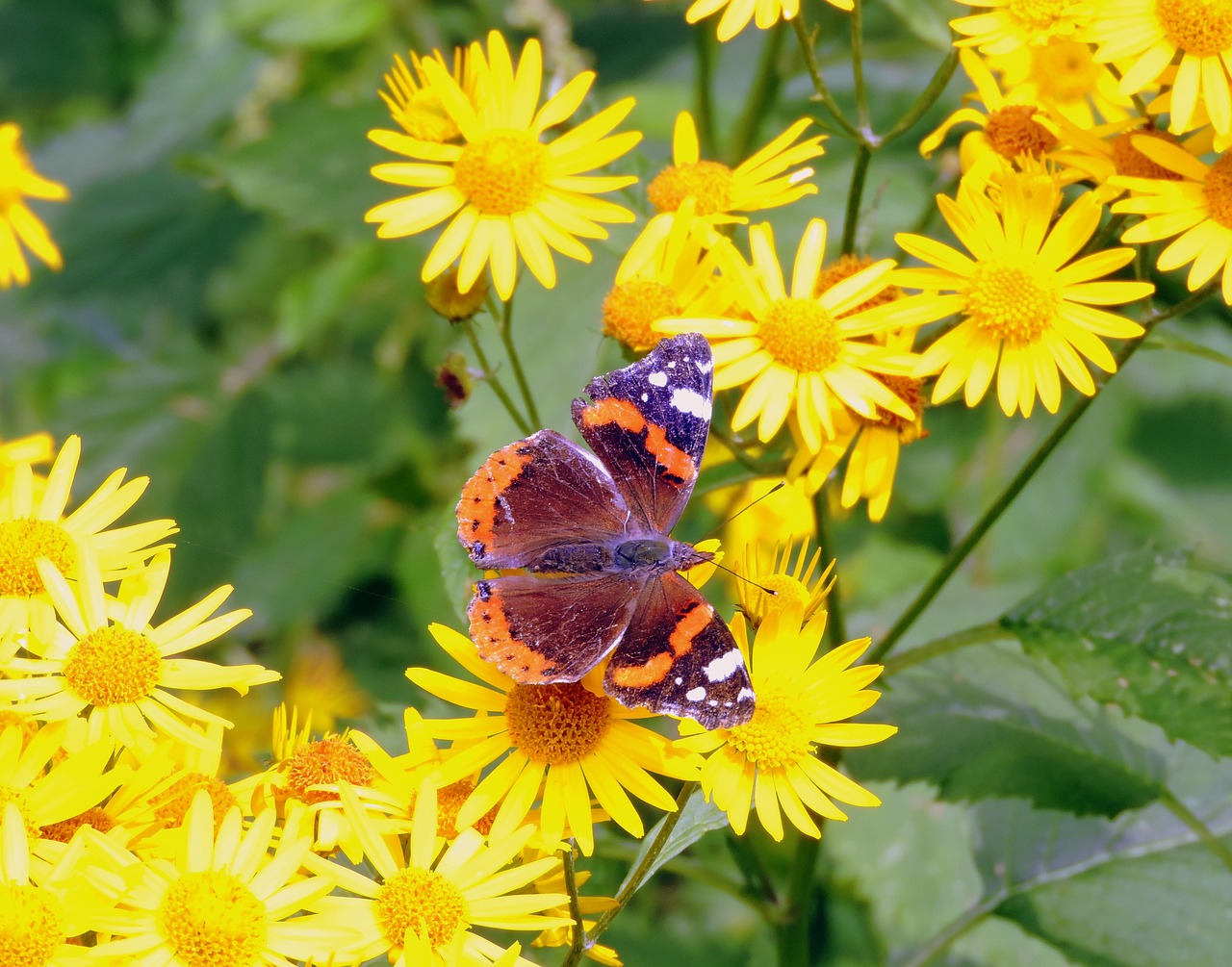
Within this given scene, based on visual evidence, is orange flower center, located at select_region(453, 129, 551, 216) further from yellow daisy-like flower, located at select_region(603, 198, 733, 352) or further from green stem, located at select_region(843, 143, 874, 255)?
green stem, located at select_region(843, 143, 874, 255)

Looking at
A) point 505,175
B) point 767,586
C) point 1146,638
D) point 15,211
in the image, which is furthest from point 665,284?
point 15,211

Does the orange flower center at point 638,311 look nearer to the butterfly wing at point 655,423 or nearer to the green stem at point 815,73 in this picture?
the butterfly wing at point 655,423

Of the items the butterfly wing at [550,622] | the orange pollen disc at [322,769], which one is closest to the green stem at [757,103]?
the butterfly wing at [550,622]

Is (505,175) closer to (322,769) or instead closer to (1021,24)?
(1021,24)

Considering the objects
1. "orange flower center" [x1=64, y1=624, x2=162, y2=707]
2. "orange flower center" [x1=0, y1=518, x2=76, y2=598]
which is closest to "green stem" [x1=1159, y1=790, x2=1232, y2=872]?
"orange flower center" [x1=64, y1=624, x2=162, y2=707]

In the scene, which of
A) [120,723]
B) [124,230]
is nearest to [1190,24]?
[120,723]

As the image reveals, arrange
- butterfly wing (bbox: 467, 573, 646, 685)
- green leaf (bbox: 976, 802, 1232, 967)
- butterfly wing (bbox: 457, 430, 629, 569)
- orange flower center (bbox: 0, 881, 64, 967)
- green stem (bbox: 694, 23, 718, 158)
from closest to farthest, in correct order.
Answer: orange flower center (bbox: 0, 881, 64, 967)
butterfly wing (bbox: 467, 573, 646, 685)
butterfly wing (bbox: 457, 430, 629, 569)
green leaf (bbox: 976, 802, 1232, 967)
green stem (bbox: 694, 23, 718, 158)

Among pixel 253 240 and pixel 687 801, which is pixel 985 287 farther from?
pixel 253 240
